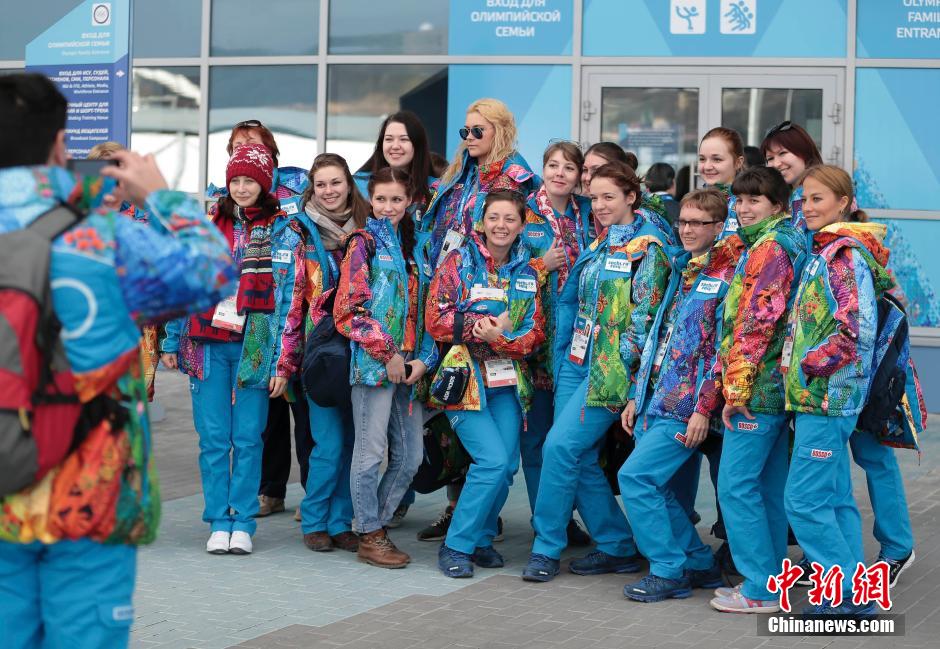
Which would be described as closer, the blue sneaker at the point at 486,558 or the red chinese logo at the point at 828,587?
the red chinese logo at the point at 828,587

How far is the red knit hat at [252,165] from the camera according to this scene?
654 cm

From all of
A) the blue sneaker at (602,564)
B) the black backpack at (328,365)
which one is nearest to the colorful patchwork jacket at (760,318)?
the blue sneaker at (602,564)

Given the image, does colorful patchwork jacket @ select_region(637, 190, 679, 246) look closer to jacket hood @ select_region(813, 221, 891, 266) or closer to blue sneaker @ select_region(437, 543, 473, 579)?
jacket hood @ select_region(813, 221, 891, 266)

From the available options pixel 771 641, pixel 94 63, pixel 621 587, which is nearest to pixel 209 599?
pixel 621 587

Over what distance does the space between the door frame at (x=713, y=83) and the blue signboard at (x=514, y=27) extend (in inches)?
16.3

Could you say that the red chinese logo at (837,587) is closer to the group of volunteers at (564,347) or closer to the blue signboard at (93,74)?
the group of volunteers at (564,347)

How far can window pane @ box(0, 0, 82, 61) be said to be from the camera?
43.3 feet

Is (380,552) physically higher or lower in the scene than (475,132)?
lower

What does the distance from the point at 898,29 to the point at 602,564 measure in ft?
24.7

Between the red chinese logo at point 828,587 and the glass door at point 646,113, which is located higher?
the glass door at point 646,113

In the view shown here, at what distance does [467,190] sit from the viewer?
6.83 metres

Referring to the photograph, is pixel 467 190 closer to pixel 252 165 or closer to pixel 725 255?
pixel 252 165

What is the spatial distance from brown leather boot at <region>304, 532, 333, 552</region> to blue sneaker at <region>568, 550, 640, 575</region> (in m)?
1.27

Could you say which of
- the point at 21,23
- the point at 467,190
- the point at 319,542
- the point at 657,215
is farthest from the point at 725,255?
the point at 21,23
